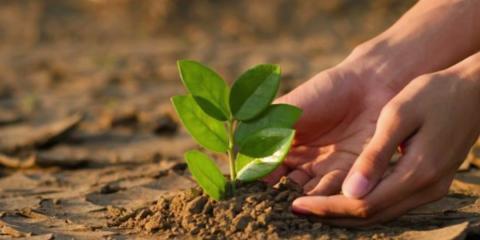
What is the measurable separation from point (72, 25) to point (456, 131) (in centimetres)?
625

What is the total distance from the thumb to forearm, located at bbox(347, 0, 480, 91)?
681mm

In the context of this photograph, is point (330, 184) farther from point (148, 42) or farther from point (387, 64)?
point (148, 42)

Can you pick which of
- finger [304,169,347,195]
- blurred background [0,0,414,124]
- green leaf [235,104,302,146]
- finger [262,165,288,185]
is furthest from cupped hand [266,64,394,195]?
blurred background [0,0,414,124]

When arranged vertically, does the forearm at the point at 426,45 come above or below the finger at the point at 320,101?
above

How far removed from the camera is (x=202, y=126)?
2.27 metres

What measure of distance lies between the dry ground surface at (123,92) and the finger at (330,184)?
17 centimetres

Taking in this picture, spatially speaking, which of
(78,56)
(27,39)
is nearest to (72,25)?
(27,39)

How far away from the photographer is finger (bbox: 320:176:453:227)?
2.17 metres

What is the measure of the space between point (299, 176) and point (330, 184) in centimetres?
26

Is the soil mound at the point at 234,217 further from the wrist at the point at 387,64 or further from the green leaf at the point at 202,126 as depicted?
the wrist at the point at 387,64

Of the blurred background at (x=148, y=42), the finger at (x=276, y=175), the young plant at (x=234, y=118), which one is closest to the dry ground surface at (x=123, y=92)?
the blurred background at (x=148, y=42)

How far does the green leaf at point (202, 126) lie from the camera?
2.25m

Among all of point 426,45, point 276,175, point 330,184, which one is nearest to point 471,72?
point 330,184

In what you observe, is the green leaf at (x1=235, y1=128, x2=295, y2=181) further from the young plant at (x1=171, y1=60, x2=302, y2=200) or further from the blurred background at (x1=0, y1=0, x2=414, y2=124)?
the blurred background at (x1=0, y1=0, x2=414, y2=124)
